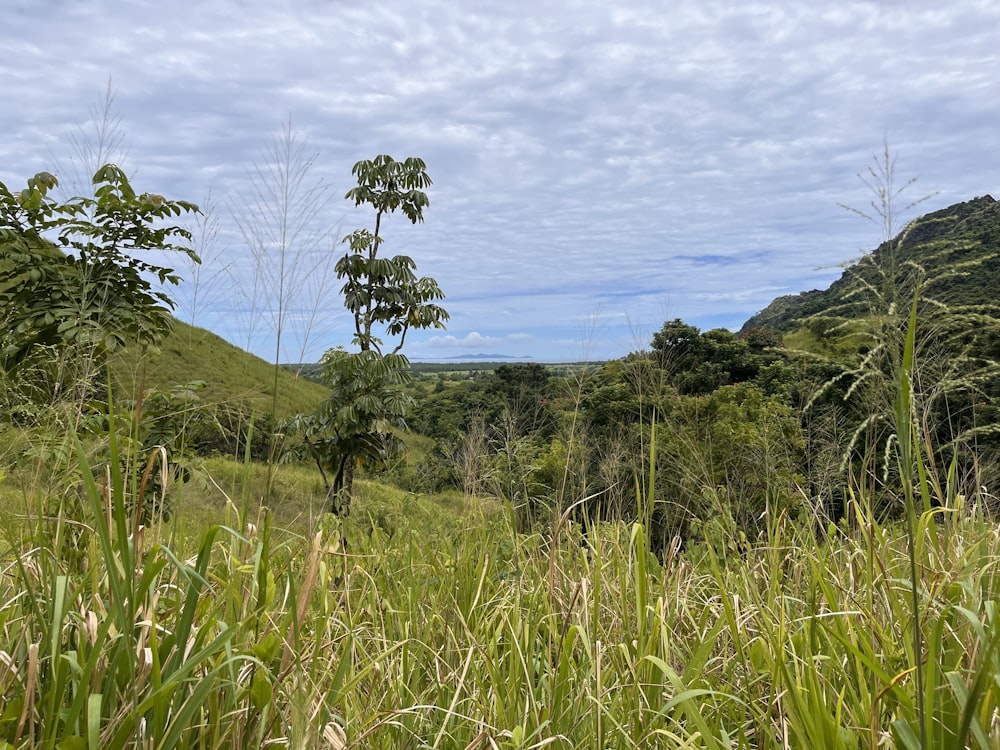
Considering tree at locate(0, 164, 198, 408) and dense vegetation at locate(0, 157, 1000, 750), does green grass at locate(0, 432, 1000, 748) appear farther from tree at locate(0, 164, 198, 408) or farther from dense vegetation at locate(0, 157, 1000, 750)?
tree at locate(0, 164, 198, 408)

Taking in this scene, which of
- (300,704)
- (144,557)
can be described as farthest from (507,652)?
(144,557)

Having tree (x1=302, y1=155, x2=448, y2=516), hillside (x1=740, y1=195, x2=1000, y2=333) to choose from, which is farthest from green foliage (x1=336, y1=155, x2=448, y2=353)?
hillside (x1=740, y1=195, x2=1000, y2=333)

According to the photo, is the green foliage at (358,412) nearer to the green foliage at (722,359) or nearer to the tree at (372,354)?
the tree at (372,354)

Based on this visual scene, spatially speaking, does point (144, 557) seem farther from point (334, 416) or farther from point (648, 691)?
point (334, 416)

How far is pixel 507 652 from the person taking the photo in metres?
2.03

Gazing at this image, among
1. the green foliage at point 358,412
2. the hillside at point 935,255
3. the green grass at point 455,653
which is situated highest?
the hillside at point 935,255

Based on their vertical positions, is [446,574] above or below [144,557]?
below

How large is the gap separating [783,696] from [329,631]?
4.14 feet

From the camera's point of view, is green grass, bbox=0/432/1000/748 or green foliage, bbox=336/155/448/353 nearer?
green grass, bbox=0/432/1000/748

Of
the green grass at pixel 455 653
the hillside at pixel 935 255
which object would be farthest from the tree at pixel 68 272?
the hillside at pixel 935 255

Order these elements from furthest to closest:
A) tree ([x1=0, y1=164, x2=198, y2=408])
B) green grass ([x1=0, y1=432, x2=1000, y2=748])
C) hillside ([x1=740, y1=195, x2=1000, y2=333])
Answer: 1. tree ([x1=0, y1=164, x2=198, y2=408])
2. hillside ([x1=740, y1=195, x2=1000, y2=333])
3. green grass ([x1=0, y1=432, x2=1000, y2=748])

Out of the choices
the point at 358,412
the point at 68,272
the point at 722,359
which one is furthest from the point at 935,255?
the point at 722,359

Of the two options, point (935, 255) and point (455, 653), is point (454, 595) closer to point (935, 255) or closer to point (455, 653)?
point (455, 653)

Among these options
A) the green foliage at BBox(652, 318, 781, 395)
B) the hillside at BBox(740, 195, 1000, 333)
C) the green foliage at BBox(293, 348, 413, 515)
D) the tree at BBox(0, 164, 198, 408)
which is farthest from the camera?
the green foliage at BBox(652, 318, 781, 395)
